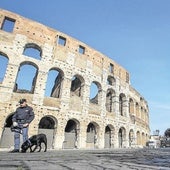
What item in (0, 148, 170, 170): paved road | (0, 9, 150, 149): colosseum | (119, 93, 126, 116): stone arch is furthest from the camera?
(119, 93, 126, 116): stone arch

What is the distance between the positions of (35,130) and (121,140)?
12963 mm

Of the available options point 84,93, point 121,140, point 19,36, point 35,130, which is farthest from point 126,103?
point 19,36

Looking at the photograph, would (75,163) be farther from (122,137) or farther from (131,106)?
(131,106)

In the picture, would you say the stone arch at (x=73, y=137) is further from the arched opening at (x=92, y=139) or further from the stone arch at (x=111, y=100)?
the stone arch at (x=111, y=100)

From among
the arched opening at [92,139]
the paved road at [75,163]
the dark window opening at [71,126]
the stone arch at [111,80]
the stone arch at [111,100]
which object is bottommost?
the paved road at [75,163]

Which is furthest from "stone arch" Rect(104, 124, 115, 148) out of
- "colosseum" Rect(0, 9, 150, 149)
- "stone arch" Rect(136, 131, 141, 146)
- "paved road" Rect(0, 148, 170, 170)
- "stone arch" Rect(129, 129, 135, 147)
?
"paved road" Rect(0, 148, 170, 170)

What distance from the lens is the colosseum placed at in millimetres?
16469

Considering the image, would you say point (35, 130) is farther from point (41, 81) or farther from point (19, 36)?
point (19, 36)

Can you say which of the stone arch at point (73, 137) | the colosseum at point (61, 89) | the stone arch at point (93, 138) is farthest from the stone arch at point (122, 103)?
the stone arch at point (73, 137)

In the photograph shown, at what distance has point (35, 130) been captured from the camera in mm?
16234

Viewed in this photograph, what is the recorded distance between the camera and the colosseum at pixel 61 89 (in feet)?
54.0

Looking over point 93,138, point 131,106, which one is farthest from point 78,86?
point 131,106

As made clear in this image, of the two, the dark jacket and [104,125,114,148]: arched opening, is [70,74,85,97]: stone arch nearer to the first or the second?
[104,125,114,148]: arched opening

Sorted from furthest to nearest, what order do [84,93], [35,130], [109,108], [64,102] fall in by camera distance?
[109,108]
[84,93]
[64,102]
[35,130]
